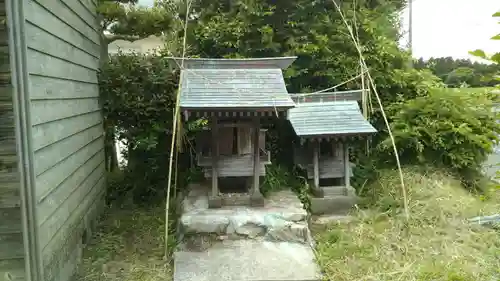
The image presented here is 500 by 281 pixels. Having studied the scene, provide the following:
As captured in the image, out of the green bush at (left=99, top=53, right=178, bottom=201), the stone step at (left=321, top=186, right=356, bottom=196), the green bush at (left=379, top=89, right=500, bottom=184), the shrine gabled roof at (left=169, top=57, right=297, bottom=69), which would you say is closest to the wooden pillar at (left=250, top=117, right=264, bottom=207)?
the shrine gabled roof at (left=169, top=57, right=297, bottom=69)

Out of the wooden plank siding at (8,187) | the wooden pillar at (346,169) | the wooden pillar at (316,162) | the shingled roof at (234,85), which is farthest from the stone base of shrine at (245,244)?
the wooden plank siding at (8,187)

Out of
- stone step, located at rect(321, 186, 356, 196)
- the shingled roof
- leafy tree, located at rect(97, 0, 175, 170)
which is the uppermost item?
leafy tree, located at rect(97, 0, 175, 170)

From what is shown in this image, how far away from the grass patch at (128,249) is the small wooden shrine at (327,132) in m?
2.82

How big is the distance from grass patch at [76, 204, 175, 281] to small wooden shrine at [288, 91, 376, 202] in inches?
111

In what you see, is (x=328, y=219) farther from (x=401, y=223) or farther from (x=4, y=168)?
(x=4, y=168)

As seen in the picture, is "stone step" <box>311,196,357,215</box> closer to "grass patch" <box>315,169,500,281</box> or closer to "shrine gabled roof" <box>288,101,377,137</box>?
"grass patch" <box>315,169,500,281</box>

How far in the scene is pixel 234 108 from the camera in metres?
5.69

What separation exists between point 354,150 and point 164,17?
475cm

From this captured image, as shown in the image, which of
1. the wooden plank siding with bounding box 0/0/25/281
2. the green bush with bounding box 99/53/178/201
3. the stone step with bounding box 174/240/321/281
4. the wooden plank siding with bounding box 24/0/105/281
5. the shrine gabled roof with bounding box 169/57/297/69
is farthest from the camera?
the green bush with bounding box 99/53/178/201

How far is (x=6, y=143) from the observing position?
335cm

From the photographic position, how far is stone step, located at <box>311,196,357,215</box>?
22.6ft

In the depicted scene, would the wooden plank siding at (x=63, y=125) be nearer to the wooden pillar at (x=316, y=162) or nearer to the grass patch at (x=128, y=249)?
the grass patch at (x=128, y=249)

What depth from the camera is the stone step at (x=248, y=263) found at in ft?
15.9

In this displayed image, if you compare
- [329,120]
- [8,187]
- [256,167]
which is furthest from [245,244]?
[8,187]
